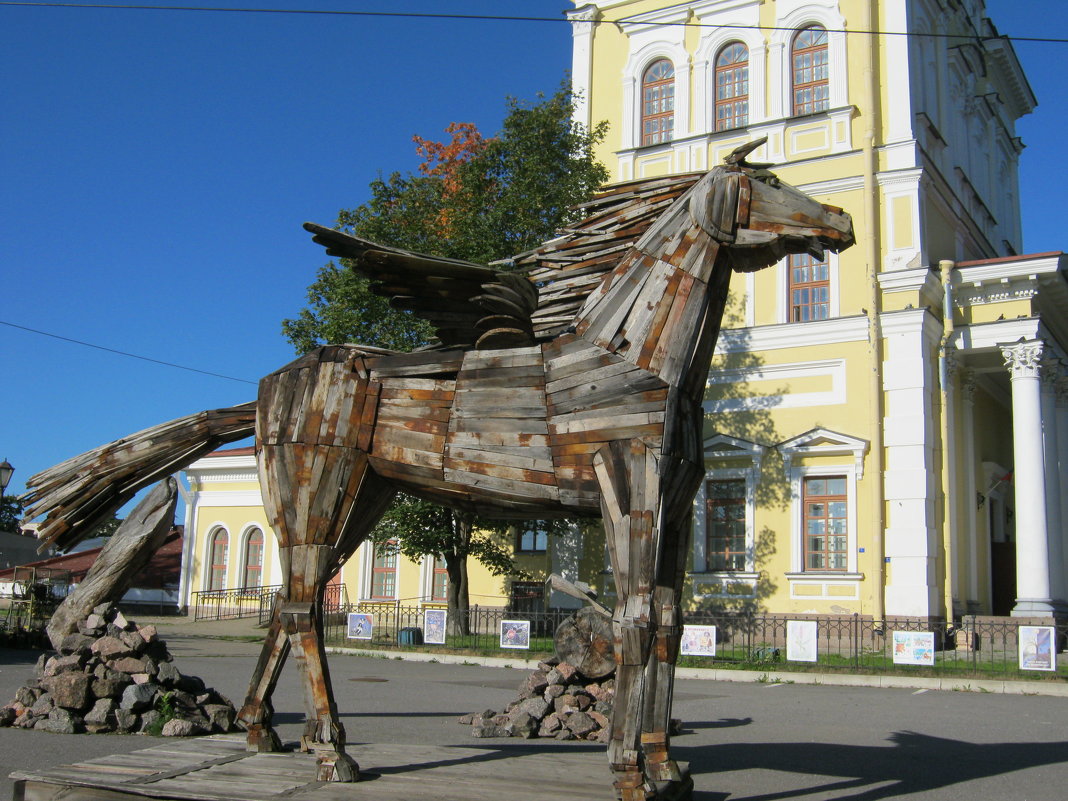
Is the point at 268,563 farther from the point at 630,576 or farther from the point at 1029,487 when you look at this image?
the point at 630,576

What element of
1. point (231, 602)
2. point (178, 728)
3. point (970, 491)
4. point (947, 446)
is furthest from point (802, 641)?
point (231, 602)

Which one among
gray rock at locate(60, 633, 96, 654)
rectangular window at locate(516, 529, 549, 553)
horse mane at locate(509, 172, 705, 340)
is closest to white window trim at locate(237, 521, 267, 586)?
rectangular window at locate(516, 529, 549, 553)

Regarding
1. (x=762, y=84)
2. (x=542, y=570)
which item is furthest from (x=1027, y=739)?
(x=762, y=84)

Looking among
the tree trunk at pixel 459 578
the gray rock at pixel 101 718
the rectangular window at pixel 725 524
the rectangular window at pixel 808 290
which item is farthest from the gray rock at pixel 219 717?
the rectangular window at pixel 808 290

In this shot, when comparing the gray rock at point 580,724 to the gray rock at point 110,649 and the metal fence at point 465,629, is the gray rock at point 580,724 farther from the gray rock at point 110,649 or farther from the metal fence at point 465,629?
the metal fence at point 465,629

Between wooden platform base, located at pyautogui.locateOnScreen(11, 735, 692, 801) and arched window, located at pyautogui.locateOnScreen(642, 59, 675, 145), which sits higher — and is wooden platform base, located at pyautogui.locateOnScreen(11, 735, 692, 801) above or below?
below

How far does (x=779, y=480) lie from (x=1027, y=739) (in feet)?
40.4

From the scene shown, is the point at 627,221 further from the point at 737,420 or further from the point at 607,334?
the point at 737,420

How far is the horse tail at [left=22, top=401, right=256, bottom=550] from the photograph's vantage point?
19.8ft

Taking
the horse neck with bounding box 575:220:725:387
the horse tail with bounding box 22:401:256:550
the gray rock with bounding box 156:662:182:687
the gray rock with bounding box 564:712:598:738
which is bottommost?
the gray rock with bounding box 564:712:598:738

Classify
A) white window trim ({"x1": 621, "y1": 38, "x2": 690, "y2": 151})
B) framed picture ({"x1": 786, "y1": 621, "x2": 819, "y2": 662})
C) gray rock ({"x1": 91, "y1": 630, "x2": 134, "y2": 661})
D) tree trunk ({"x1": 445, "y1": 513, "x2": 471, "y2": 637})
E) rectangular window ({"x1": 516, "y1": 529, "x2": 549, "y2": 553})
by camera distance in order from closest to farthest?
gray rock ({"x1": 91, "y1": 630, "x2": 134, "y2": 661}), framed picture ({"x1": 786, "y1": 621, "x2": 819, "y2": 662}), tree trunk ({"x1": 445, "y1": 513, "x2": 471, "y2": 637}), white window trim ({"x1": 621, "y1": 38, "x2": 690, "y2": 151}), rectangular window ({"x1": 516, "y1": 529, "x2": 549, "y2": 553})

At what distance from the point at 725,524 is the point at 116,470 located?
55.1 feet

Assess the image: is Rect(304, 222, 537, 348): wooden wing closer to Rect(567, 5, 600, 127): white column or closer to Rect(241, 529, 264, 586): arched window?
Rect(567, 5, 600, 127): white column

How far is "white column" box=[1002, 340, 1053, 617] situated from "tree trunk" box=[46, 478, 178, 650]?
16.8 meters
